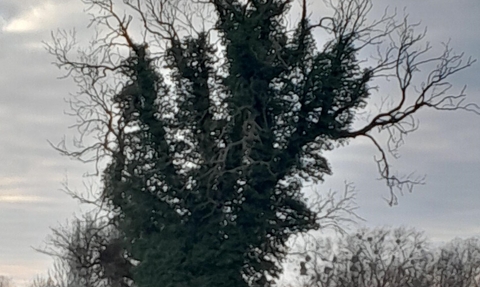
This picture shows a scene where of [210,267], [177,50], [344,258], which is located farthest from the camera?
[344,258]

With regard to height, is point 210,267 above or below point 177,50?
below

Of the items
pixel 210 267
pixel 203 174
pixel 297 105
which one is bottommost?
pixel 210 267

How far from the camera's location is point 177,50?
86.8 ft

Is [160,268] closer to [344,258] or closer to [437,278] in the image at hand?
[344,258]

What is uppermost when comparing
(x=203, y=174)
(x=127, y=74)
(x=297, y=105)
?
(x=127, y=74)

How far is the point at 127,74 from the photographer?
26.7 m

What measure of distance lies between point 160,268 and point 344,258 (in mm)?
31432

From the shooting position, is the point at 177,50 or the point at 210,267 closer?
the point at 210,267

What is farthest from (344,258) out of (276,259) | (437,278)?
(276,259)

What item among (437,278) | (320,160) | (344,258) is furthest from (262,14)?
(437,278)

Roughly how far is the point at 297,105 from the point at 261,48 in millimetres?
2168

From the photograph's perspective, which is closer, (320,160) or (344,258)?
(320,160)

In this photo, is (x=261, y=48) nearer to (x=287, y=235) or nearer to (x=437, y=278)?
(x=287, y=235)

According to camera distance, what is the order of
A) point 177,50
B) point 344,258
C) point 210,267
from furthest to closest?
point 344,258
point 177,50
point 210,267
